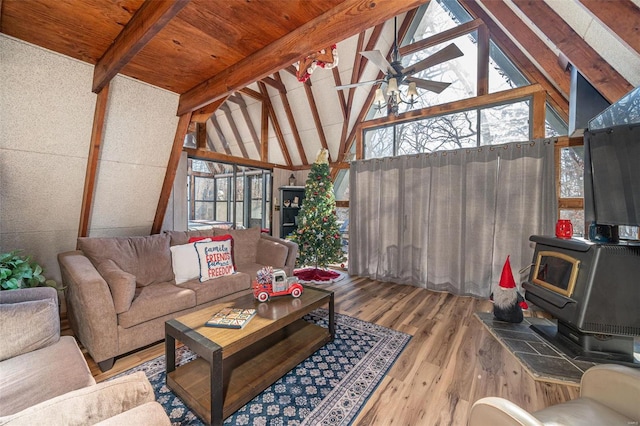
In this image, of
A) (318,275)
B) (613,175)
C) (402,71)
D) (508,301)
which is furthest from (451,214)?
(318,275)

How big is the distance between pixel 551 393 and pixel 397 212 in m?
2.77

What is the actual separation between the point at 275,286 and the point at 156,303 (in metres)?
1.04

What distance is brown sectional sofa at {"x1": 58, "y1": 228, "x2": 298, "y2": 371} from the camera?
1965mm

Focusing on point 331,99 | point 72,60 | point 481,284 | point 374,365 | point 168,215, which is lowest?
point 374,365

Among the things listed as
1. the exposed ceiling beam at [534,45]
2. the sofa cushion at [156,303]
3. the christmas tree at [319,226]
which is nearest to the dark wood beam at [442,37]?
the exposed ceiling beam at [534,45]

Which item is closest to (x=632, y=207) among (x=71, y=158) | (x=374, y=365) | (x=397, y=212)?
(x=374, y=365)

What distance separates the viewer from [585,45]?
226 centimetres

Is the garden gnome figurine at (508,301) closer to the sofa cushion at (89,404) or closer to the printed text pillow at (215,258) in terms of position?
the printed text pillow at (215,258)

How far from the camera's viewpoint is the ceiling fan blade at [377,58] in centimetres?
266

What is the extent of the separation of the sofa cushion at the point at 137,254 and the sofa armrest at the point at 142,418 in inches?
88.8

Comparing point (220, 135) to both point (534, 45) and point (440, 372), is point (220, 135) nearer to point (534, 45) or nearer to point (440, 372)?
point (534, 45)

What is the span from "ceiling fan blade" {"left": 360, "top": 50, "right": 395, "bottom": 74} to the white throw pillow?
2.77 m

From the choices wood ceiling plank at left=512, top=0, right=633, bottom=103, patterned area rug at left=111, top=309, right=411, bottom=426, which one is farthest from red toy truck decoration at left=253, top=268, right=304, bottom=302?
wood ceiling plank at left=512, top=0, right=633, bottom=103

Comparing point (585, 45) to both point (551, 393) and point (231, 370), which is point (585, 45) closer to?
point (551, 393)
